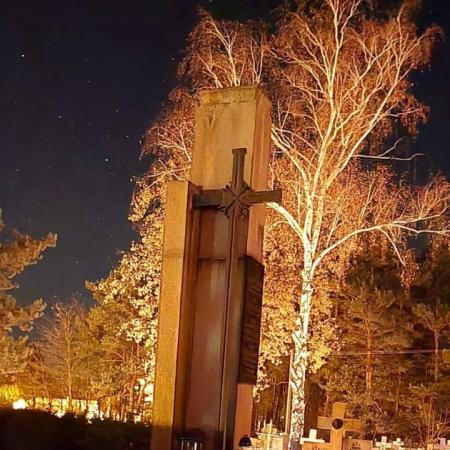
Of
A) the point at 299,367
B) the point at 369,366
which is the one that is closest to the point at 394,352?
the point at 369,366

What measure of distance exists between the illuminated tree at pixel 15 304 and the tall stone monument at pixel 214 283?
1022cm

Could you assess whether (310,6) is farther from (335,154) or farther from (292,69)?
(335,154)

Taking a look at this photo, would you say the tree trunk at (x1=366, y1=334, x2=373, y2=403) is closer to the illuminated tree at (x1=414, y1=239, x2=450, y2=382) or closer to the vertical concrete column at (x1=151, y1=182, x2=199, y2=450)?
the illuminated tree at (x1=414, y1=239, x2=450, y2=382)

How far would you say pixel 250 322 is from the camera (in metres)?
7.24

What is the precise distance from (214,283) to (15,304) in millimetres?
11418

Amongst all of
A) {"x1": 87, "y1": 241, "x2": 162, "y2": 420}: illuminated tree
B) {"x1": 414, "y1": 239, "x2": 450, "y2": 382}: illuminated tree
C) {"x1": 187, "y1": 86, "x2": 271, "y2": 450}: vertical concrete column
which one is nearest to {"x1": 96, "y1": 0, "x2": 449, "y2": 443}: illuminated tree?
{"x1": 87, "y1": 241, "x2": 162, "y2": 420}: illuminated tree

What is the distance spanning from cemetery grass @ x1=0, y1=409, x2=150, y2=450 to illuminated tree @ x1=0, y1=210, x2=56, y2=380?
2940 mm

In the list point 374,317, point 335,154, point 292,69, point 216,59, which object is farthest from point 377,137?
point 374,317

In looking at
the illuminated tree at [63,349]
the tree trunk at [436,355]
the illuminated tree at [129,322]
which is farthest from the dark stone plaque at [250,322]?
the illuminated tree at [63,349]

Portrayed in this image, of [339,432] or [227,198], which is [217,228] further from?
[339,432]

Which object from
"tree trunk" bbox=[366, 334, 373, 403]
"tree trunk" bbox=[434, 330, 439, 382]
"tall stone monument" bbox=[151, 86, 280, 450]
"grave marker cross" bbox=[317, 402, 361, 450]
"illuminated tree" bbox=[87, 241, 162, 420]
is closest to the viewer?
"tall stone monument" bbox=[151, 86, 280, 450]

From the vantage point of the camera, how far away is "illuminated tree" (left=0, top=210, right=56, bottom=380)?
56.3ft

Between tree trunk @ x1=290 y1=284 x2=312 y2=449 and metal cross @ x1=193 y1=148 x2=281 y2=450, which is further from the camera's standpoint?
tree trunk @ x1=290 y1=284 x2=312 y2=449

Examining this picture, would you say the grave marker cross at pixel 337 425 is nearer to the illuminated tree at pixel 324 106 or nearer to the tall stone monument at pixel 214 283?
the illuminated tree at pixel 324 106
